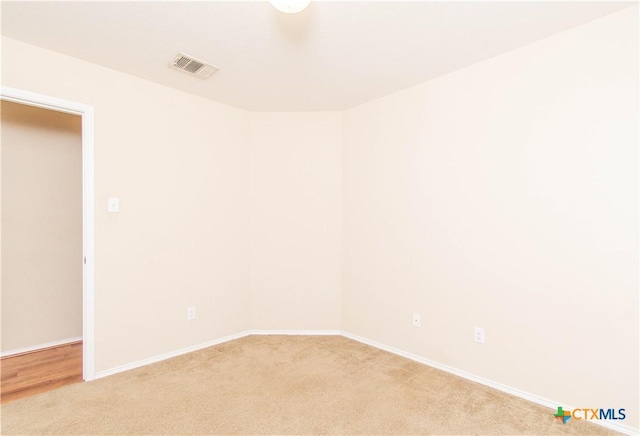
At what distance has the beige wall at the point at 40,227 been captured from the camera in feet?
10.4

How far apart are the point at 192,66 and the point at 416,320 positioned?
9.30ft

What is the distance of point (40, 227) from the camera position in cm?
334

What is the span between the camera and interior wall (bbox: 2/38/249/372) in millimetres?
2615

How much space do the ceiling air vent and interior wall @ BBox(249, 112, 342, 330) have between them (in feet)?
3.27

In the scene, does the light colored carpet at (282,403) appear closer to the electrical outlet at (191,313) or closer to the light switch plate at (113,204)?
the electrical outlet at (191,313)

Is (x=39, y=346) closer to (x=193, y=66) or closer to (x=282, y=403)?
(x=282, y=403)

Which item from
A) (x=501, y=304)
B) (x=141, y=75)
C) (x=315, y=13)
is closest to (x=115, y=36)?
(x=141, y=75)

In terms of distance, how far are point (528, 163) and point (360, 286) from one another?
6.28 ft

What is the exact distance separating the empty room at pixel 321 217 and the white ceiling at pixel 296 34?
0.02 meters

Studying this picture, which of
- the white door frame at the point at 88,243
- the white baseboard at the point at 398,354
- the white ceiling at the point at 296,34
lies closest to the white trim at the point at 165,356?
the white baseboard at the point at 398,354

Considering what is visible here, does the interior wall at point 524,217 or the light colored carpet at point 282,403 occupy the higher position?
the interior wall at point 524,217

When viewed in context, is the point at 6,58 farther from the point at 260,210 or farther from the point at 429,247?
the point at 429,247

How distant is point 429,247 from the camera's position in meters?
2.90

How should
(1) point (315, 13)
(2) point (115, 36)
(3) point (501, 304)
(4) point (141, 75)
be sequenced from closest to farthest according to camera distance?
(1) point (315, 13) → (2) point (115, 36) → (3) point (501, 304) → (4) point (141, 75)
